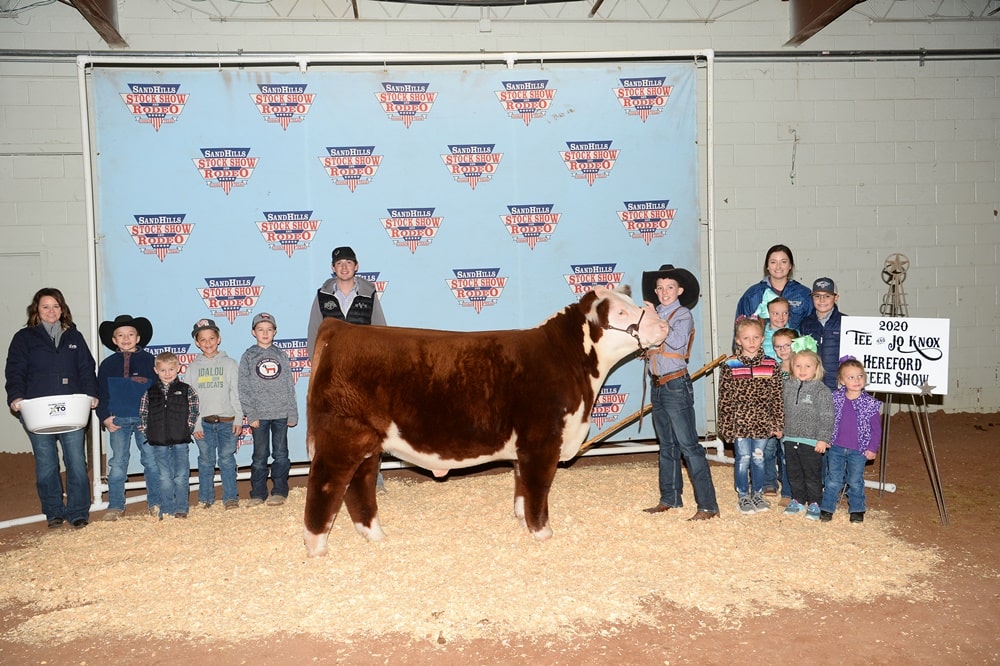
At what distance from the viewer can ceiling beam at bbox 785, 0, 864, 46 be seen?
817 centimetres

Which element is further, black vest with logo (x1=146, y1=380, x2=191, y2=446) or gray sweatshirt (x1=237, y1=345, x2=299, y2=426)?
gray sweatshirt (x1=237, y1=345, x2=299, y2=426)

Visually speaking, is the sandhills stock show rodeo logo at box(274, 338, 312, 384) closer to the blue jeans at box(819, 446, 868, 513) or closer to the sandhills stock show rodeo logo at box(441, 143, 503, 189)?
the sandhills stock show rodeo logo at box(441, 143, 503, 189)

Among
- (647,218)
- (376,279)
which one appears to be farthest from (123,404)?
(647,218)

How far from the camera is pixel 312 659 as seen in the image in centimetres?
328

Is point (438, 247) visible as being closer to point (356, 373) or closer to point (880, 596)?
point (356, 373)

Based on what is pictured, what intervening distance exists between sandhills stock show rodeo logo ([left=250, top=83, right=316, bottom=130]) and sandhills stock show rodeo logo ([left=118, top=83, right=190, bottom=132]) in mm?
596

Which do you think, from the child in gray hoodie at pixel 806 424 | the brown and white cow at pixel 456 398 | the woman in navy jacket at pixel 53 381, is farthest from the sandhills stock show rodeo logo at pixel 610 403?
the woman in navy jacket at pixel 53 381

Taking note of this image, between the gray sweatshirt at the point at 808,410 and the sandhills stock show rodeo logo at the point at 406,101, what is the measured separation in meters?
3.79

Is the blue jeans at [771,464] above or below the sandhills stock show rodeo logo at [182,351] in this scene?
below

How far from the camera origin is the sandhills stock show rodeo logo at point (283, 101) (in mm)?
6320

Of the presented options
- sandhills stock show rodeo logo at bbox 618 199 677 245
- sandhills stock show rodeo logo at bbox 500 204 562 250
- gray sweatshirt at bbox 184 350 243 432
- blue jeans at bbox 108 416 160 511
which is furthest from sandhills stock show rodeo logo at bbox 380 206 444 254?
blue jeans at bbox 108 416 160 511

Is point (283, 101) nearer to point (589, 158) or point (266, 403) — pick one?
point (266, 403)

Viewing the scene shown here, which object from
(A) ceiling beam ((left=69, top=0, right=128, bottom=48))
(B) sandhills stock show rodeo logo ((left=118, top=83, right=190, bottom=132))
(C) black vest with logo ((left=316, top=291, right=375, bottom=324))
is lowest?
(C) black vest with logo ((left=316, top=291, right=375, bottom=324))

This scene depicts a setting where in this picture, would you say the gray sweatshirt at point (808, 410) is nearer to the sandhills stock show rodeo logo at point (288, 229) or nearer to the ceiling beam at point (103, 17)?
the sandhills stock show rodeo logo at point (288, 229)
